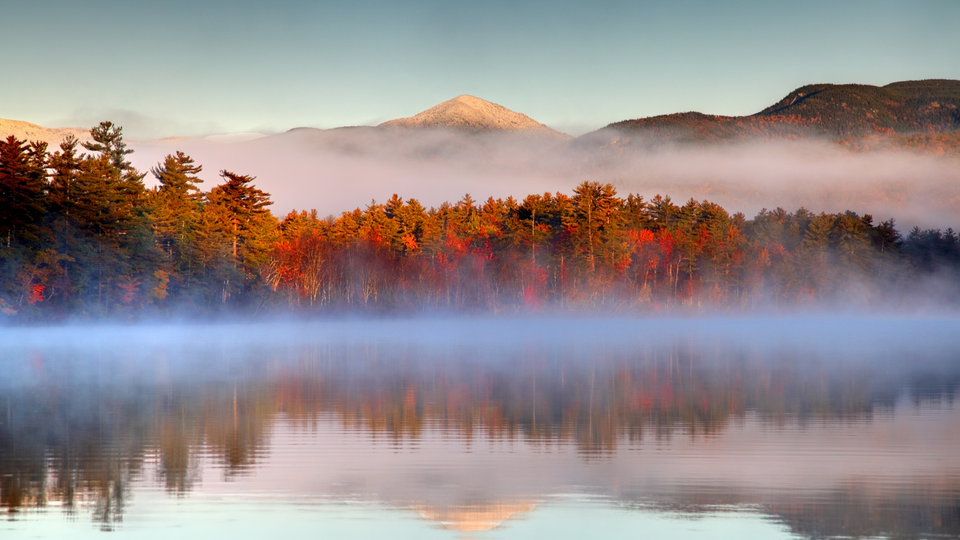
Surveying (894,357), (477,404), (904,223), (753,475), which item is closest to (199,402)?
(477,404)

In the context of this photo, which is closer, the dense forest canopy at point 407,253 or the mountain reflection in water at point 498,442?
the mountain reflection in water at point 498,442

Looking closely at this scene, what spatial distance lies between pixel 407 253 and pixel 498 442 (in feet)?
285

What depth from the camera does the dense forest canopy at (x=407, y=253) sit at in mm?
60812

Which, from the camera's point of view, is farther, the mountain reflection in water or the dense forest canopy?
the dense forest canopy

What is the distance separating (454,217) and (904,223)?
117 m

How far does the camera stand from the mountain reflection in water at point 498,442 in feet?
32.6

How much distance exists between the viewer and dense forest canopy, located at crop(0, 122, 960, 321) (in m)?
60.8

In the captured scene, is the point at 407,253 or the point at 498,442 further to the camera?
the point at 407,253

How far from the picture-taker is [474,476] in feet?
36.6

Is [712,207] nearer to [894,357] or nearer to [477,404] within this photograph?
[894,357]

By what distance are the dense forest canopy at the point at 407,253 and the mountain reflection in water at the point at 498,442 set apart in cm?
3651

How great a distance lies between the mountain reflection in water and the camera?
9922 mm

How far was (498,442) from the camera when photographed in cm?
1356

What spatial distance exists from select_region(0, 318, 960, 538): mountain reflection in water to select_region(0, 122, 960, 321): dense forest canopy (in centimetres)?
3651
